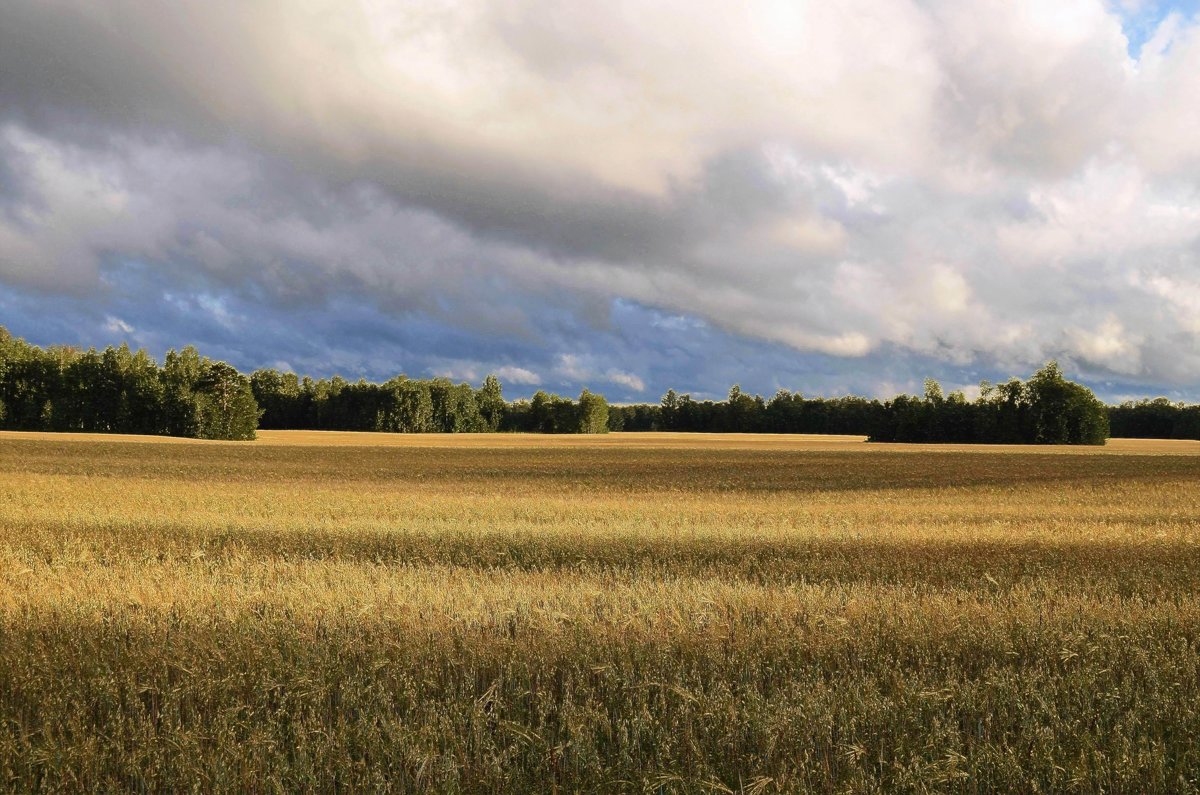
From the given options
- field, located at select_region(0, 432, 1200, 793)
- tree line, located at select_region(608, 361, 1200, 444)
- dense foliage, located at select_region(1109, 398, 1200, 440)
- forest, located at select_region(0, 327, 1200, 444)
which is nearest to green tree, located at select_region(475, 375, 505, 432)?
forest, located at select_region(0, 327, 1200, 444)

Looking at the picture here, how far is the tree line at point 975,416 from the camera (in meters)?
107

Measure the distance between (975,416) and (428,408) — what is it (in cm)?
9200

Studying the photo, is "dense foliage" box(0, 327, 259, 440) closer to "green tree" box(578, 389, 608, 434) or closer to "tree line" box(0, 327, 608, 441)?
"tree line" box(0, 327, 608, 441)

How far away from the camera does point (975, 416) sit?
113 meters

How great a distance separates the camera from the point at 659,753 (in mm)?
5836

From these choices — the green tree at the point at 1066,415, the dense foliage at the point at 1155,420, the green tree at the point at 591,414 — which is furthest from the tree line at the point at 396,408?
the dense foliage at the point at 1155,420

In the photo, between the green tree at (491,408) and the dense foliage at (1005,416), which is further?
the green tree at (491,408)

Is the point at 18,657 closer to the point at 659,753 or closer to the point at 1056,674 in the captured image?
Answer: the point at 659,753

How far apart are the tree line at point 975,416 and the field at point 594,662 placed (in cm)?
10285

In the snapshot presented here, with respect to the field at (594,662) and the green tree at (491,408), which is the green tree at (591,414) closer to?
the green tree at (491,408)

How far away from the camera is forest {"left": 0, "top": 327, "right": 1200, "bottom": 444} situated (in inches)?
3969

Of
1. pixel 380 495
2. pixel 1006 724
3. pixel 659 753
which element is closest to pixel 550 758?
pixel 659 753

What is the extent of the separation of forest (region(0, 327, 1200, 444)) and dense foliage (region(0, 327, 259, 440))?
0.15 metres

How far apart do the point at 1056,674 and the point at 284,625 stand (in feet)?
26.3
